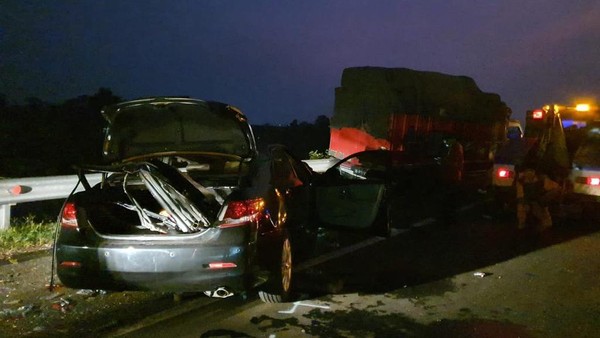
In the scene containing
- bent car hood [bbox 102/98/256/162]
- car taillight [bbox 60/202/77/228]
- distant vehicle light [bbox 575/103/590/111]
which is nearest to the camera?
car taillight [bbox 60/202/77/228]

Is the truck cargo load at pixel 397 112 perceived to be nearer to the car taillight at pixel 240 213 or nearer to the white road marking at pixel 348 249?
the white road marking at pixel 348 249

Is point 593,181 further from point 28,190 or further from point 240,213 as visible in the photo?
point 28,190

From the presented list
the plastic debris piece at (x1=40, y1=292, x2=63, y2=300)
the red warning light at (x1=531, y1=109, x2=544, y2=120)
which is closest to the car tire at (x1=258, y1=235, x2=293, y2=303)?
the plastic debris piece at (x1=40, y1=292, x2=63, y2=300)

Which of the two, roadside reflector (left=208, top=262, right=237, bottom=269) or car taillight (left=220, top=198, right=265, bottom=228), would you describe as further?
car taillight (left=220, top=198, right=265, bottom=228)

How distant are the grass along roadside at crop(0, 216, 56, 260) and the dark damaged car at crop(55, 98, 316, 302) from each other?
6.78ft

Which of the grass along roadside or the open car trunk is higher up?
the open car trunk

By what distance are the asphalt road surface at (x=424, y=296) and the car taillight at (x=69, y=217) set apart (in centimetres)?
99

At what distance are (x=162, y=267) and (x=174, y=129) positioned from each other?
2257 millimetres

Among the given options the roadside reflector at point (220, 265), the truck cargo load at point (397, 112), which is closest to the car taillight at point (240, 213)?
the roadside reflector at point (220, 265)

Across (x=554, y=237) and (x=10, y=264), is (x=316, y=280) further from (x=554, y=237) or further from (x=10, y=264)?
(x=554, y=237)

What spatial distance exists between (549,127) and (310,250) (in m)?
5.95

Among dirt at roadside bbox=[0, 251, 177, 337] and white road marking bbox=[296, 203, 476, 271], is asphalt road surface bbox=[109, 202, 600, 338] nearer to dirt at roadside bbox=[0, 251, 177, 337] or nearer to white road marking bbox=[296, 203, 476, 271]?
white road marking bbox=[296, 203, 476, 271]

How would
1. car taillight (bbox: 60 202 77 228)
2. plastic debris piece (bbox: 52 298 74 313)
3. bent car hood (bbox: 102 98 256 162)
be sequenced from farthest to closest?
bent car hood (bbox: 102 98 256 162), plastic debris piece (bbox: 52 298 74 313), car taillight (bbox: 60 202 77 228)

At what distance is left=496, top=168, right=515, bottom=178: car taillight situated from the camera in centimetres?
1112
